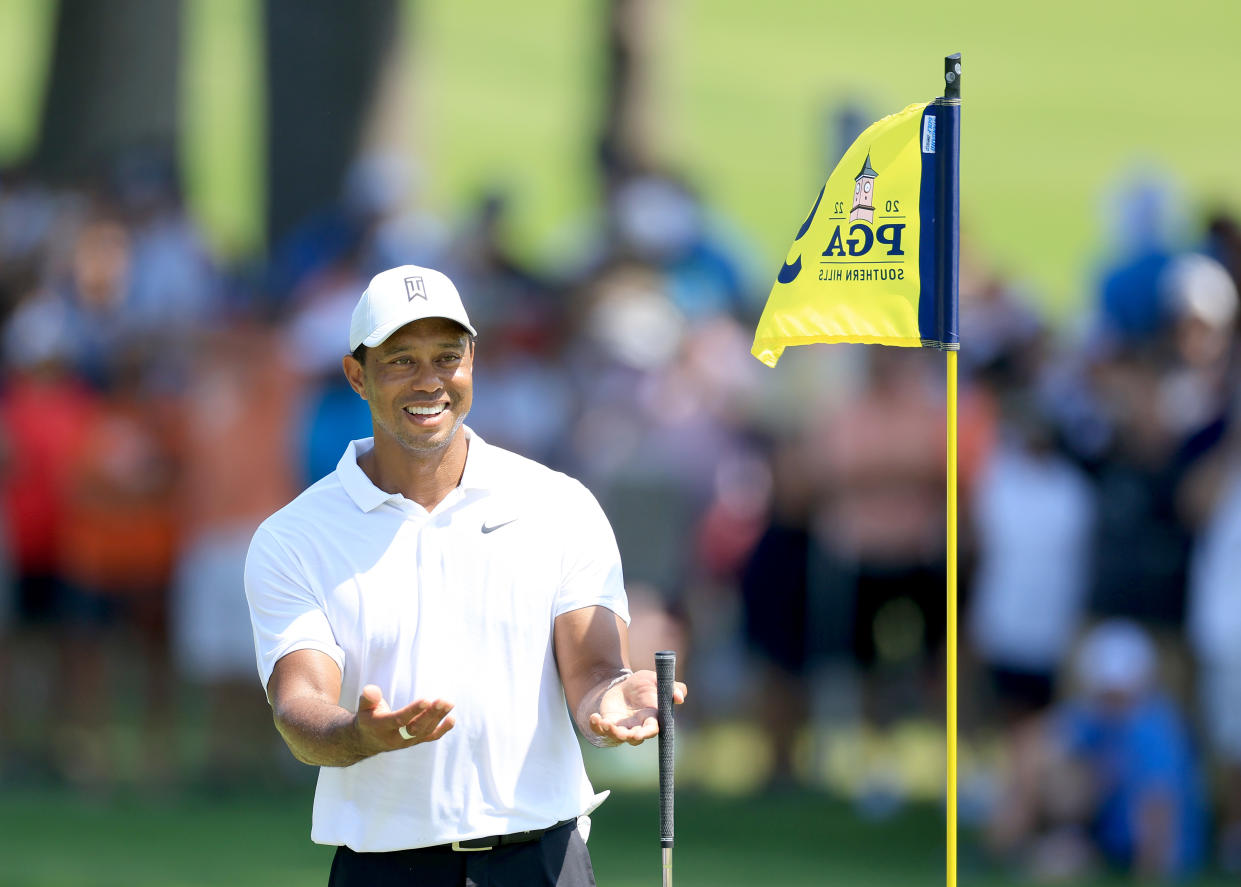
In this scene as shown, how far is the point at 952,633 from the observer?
546cm

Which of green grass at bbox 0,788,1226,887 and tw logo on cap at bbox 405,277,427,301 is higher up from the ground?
tw logo on cap at bbox 405,277,427,301

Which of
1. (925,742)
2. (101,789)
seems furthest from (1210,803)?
(101,789)

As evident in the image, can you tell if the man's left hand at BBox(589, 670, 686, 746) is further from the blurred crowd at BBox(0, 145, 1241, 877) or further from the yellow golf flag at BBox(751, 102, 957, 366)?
the blurred crowd at BBox(0, 145, 1241, 877)

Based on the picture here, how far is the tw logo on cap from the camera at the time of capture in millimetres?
5055

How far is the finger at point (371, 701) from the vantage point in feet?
14.8

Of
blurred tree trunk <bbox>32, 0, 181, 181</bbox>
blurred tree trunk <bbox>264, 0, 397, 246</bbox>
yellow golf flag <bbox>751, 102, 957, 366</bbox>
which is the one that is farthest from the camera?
blurred tree trunk <bbox>32, 0, 181, 181</bbox>

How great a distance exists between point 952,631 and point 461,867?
134cm

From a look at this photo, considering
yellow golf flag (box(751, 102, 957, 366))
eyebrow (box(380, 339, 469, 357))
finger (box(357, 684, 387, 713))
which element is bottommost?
finger (box(357, 684, 387, 713))

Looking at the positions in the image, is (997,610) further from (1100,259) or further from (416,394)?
(416,394)

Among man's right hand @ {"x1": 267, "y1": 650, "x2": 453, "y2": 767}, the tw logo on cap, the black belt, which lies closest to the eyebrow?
the tw logo on cap

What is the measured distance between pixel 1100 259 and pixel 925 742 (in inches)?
119

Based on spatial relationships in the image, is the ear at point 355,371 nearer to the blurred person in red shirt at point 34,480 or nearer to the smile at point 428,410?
the smile at point 428,410

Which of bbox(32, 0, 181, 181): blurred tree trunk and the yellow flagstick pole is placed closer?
the yellow flagstick pole

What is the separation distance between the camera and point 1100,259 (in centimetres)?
1307
